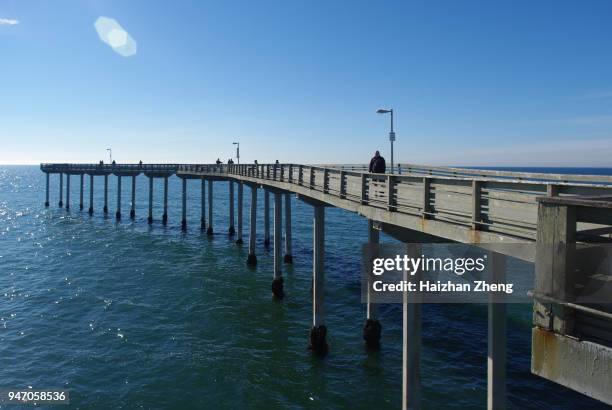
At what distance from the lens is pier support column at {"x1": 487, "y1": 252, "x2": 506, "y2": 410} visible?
8062 mm

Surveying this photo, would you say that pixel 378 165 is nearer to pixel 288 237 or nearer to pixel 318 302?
pixel 318 302

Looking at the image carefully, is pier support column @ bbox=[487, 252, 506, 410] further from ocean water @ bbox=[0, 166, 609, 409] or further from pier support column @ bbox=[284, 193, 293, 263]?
pier support column @ bbox=[284, 193, 293, 263]

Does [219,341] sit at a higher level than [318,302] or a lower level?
lower

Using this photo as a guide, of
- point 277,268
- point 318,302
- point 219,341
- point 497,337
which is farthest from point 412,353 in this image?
point 277,268

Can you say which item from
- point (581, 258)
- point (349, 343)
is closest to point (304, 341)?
point (349, 343)

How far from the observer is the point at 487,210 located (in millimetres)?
7680

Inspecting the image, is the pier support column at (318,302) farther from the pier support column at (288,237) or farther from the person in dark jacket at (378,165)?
the pier support column at (288,237)

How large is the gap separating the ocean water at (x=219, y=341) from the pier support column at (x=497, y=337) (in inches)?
156

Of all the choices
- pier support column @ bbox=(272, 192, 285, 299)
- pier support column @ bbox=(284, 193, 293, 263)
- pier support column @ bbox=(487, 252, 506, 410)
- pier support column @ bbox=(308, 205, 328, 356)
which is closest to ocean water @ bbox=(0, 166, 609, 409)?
pier support column @ bbox=(308, 205, 328, 356)

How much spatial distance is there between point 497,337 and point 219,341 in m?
10.7

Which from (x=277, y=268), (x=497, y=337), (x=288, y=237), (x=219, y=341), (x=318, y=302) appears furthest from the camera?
(x=288, y=237)

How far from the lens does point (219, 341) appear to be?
16.2 m

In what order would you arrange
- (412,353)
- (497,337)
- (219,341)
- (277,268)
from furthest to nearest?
(277,268) < (219,341) < (412,353) < (497,337)

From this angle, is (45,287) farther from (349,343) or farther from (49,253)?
(349,343)
